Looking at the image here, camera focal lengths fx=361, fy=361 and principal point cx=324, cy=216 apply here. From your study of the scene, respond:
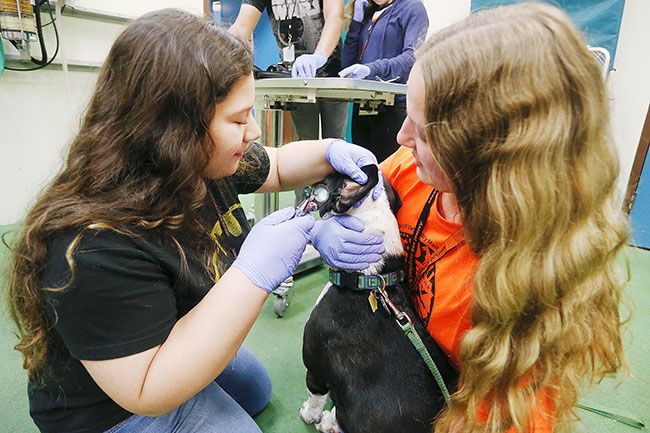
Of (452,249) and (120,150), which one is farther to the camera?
(452,249)

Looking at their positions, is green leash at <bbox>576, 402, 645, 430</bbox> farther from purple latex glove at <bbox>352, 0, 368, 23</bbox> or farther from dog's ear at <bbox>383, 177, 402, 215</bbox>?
purple latex glove at <bbox>352, 0, 368, 23</bbox>

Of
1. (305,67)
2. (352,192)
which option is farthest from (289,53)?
(352,192)

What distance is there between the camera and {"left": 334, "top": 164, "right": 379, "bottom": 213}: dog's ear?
90 cm

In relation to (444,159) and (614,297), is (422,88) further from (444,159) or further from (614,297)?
(614,297)

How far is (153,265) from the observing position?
703 mm

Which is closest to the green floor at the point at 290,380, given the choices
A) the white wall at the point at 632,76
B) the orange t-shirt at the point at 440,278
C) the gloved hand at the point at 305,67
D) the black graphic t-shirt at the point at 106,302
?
the black graphic t-shirt at the point at 106,302

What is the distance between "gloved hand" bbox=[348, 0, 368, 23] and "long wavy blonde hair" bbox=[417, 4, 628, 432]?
1638mm

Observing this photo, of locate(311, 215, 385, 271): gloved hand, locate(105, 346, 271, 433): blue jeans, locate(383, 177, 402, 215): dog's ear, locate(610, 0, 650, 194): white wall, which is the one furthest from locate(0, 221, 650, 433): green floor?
locate(610, 0, 650, 194): white wall

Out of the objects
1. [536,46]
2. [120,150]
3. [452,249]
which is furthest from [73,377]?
[536,46]

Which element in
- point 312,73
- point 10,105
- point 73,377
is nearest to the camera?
point 73,377

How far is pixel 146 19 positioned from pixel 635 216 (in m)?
3.58

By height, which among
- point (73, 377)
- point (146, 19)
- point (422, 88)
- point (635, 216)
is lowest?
point (635, 216)

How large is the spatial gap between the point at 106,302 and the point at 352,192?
568 millimetres

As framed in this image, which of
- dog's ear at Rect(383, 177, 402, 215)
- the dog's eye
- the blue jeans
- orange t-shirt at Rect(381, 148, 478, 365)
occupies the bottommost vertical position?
the blue jeans
